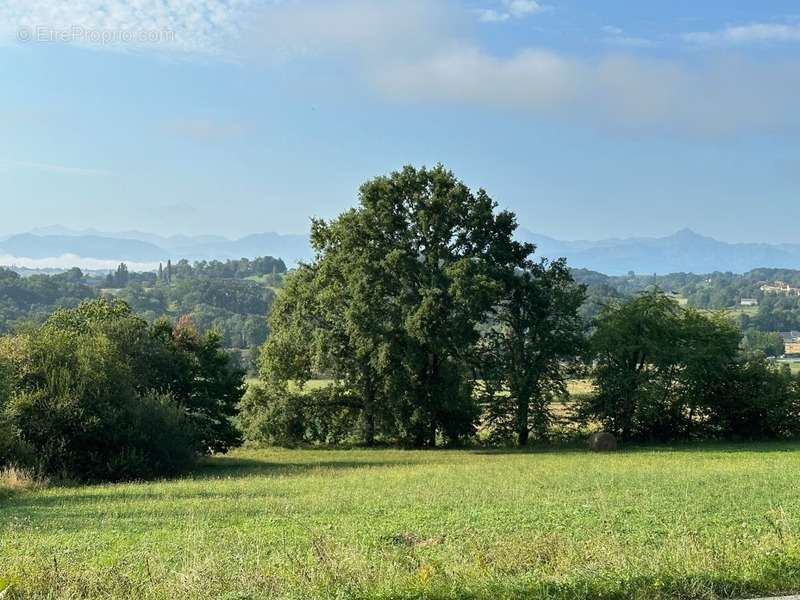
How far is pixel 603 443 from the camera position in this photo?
43.4m

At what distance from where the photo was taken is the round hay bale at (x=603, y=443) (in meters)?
43.2

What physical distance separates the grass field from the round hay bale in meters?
12.8

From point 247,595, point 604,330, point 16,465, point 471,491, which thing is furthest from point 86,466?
point 604,330

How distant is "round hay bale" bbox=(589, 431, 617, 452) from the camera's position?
43188 millimetres

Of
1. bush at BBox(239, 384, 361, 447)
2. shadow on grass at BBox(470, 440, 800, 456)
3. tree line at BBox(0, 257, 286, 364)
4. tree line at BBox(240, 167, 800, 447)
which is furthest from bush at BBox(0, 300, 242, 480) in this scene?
tree line at BBox(0, 257, 286, 364)

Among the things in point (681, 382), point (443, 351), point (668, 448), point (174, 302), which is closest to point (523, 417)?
point (443, 351)

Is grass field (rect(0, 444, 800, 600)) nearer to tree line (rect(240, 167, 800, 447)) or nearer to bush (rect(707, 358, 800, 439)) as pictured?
tree line (rect(240, 167, 800, 447))

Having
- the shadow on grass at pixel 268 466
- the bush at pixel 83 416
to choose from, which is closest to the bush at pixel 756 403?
the shadow on grass at pixel 268 466

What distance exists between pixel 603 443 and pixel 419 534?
33.3 meters

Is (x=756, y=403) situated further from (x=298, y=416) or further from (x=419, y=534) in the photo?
(x=419, y=534)

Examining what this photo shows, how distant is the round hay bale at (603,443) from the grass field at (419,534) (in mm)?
12768

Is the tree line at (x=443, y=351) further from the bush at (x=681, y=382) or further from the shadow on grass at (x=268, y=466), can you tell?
the shadow on grass at (x=268, y=466)

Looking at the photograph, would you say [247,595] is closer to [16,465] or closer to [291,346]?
[16,465]

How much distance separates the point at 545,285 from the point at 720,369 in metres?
12.9
